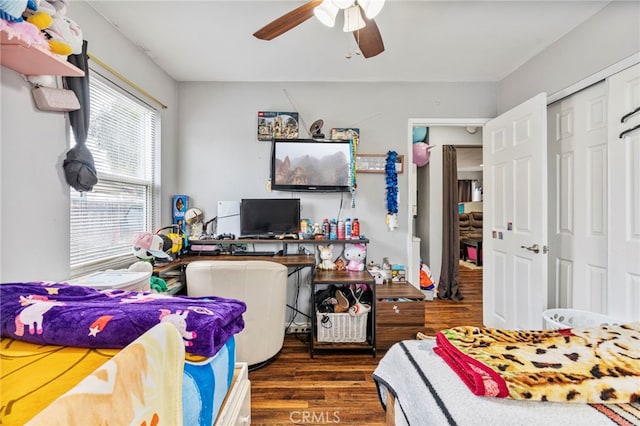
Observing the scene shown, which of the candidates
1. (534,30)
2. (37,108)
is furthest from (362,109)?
(37,108)

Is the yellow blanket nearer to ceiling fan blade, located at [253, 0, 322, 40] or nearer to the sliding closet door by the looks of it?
ceiling fan blade, located at [253, 0, 322, 40]

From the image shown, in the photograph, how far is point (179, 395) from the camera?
54 cm

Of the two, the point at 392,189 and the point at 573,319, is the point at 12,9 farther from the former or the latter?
the point at 573,319

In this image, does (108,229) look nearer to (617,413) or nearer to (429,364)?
(429,364)

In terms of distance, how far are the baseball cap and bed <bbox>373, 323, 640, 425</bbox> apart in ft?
5.42

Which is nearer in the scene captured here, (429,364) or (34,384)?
(34,384)

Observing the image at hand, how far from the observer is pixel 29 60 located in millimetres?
1188

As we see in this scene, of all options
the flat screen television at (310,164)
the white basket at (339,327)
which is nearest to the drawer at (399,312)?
the white basket at (339,327)

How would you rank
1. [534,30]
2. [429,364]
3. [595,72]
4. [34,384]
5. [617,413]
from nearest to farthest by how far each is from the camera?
[34,384], [617,413], [429,364], [595,72], [534,30]

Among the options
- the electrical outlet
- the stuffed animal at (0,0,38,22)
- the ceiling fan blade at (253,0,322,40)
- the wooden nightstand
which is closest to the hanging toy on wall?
the wooden nightstand

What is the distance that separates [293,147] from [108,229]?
162 cm

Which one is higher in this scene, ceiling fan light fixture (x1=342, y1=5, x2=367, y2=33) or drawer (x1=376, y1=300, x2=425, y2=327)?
ceiling fan light fixture (x1=342, y1=5, x2=367, y2=33)

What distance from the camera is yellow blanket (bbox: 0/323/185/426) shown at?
0.38 m

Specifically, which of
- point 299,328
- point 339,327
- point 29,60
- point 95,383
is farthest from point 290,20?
point 299,328
